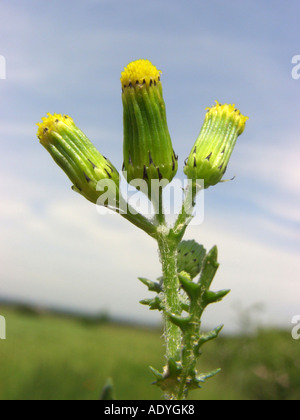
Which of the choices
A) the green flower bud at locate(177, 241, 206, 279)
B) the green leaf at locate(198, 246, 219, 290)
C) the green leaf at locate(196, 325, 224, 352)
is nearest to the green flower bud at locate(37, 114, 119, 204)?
the green flower bud at locate(177, 241, 206, 279)

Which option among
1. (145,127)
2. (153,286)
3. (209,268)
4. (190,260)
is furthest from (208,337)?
(145,127)

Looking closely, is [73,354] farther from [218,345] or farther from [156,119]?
[156,119]

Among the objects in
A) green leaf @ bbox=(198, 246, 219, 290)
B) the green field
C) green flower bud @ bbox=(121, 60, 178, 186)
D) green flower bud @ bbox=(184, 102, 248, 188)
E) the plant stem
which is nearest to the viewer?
green leaf @ bbox=(198, 246, 219, 290)

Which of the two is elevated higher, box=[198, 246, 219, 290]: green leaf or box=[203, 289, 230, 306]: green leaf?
box=[198, 246, 219, 290]: green leaf

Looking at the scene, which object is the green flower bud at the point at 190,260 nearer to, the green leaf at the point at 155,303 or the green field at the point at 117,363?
the green leaf at the point at 155,303

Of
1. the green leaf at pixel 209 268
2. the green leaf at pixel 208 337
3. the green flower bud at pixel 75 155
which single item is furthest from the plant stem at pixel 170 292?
the green flower bud at pixel 75 155

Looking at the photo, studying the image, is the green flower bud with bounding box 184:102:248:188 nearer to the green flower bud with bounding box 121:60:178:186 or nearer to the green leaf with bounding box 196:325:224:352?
the green flower bud with bounding box 121:60:178:186
